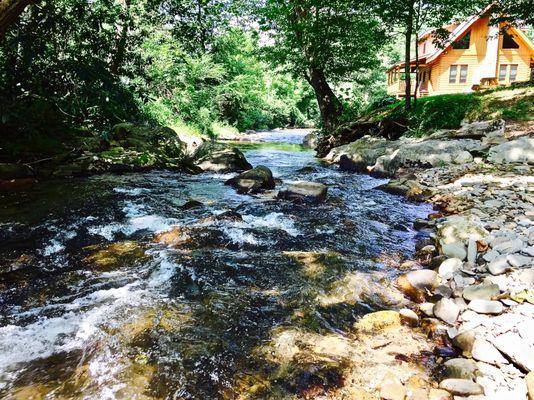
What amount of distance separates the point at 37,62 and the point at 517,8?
18.2 metres

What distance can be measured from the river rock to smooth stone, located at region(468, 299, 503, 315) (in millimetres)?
4944

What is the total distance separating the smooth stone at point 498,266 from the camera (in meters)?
3.98

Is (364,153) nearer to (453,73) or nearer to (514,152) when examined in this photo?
(514,152)

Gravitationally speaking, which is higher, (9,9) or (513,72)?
(513,72)

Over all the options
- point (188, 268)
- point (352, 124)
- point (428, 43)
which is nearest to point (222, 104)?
point (352, 124)

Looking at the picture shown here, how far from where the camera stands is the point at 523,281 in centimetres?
369

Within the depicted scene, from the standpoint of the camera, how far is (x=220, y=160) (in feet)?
41.6

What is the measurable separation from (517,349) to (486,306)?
25.8 inches

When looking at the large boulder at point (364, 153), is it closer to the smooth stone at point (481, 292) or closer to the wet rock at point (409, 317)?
the smooth stone at point (481, 292)

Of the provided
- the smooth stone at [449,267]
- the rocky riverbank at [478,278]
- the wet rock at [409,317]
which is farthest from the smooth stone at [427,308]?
the smooth stone at [449,267]

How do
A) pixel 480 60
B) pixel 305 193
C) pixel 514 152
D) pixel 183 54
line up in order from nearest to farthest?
pixel 305 193 < pixel 514 152 < pixel 183 54 < pixel 480 60

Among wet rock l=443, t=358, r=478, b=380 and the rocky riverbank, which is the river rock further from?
wet rock l=443, t=358, r=478, b=380

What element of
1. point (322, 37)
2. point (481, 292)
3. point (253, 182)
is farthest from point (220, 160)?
point (481, 292)

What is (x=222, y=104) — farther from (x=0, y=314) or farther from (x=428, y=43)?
(x=0, y=314)
